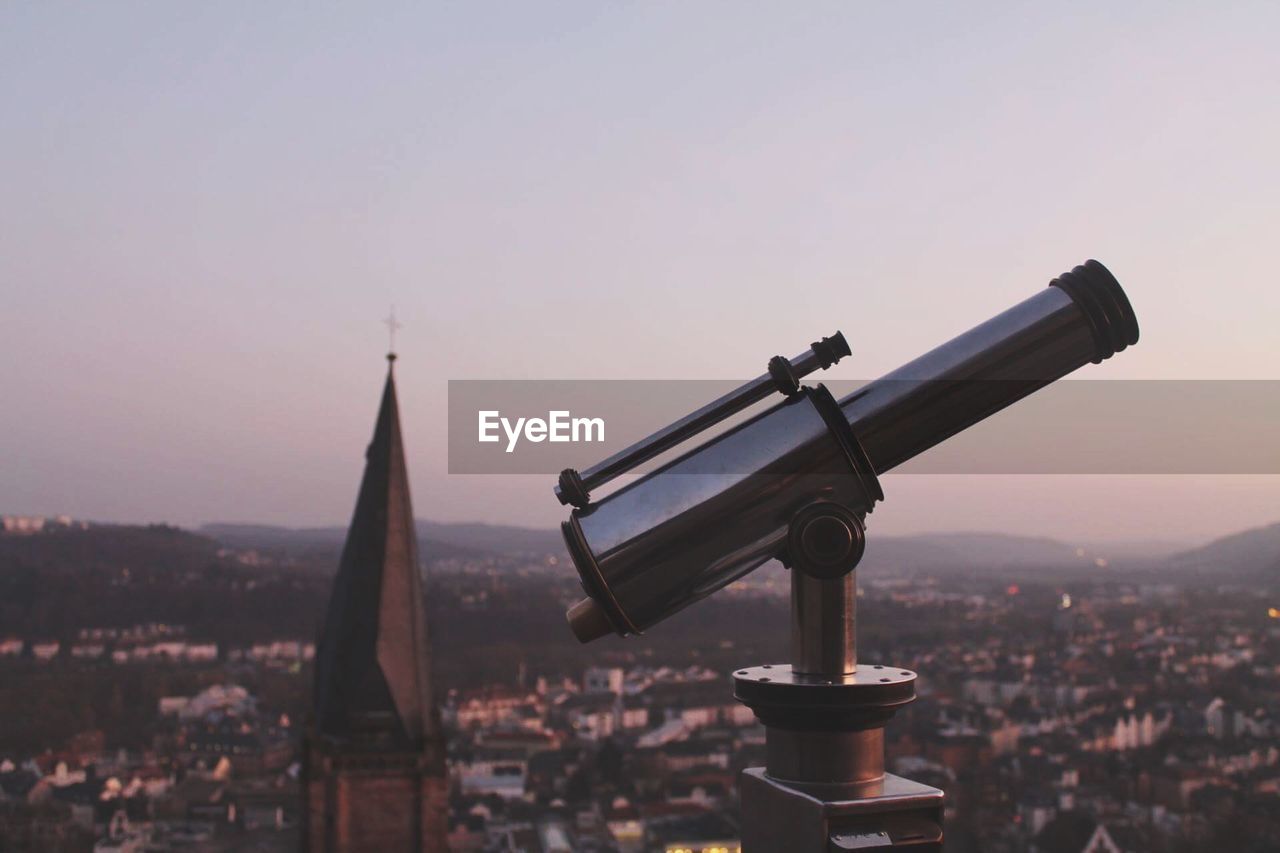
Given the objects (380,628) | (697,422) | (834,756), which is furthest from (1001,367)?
(380,628)

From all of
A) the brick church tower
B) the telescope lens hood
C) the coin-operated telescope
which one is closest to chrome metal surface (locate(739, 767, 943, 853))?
the coin-operated telescope

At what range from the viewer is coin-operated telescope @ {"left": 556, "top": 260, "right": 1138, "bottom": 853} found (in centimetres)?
156

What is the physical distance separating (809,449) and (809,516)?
12 centimetres

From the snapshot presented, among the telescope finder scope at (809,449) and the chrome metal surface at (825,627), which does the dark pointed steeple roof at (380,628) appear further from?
the chrome metal surface at (825,627)

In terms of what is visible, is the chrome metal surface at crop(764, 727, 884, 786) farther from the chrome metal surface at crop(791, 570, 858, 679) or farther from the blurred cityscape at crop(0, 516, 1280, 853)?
the blurred cityscape at crop(0, 516, 1280, 853)

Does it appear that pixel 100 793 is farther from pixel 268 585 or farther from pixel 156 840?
pixel 268 585

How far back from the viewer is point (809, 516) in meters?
1.62

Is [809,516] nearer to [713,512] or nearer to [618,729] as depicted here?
[713,512]

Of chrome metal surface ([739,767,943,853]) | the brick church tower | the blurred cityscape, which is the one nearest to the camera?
chrome metal surface ([739,767,943,853])

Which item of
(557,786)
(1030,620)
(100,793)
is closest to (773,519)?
(100,793)

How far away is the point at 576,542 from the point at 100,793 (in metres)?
29.3

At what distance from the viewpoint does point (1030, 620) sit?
37344 millimetres

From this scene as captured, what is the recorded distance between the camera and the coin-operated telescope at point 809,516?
5.12ft

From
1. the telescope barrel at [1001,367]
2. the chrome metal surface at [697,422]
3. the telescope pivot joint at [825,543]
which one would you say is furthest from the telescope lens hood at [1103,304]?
the telescope pivot joint at [825,543]
